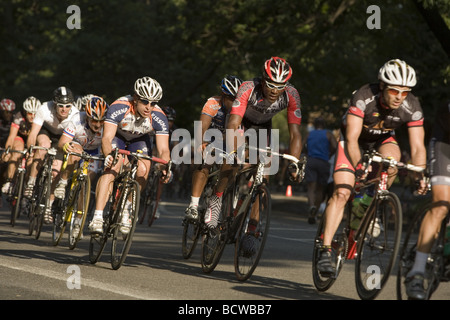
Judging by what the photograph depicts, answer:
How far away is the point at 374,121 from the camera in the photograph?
25.8ft

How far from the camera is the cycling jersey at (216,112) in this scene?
10.7 m

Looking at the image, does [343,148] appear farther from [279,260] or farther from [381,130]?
[279,260]

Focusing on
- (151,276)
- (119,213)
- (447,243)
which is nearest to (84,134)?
(119,213)

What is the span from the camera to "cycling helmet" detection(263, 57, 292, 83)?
866cm

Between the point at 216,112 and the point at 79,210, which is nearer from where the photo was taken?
the point at 79,210

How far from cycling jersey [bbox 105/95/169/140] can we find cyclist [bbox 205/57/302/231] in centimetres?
96

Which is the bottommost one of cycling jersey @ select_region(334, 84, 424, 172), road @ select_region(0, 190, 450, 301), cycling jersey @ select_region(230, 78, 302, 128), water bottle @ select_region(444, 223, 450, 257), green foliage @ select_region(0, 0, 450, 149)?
road @ select_region(0, 190, 450, 301)

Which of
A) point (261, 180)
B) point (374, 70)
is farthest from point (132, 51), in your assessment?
point (261, 180)

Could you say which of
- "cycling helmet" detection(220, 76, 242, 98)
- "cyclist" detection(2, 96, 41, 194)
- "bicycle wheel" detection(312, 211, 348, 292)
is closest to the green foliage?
"cyclist" detection(2, 96, 41, 194)

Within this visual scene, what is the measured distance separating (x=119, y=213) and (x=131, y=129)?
1.14m

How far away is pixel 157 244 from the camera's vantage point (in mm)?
12070

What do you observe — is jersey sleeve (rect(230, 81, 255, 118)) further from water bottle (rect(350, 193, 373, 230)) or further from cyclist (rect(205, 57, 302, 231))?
water bottle (rect(350, 193, 373, 230))

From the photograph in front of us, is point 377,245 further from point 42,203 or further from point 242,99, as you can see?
point 42,203

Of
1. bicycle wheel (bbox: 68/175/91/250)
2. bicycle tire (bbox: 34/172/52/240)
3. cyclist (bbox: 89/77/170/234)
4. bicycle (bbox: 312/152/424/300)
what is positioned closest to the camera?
bicycle (bbox: 312/152/424/300)
